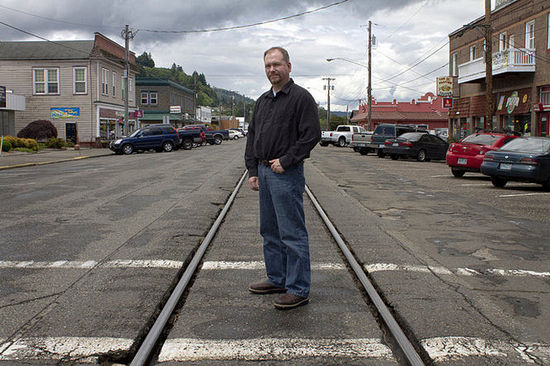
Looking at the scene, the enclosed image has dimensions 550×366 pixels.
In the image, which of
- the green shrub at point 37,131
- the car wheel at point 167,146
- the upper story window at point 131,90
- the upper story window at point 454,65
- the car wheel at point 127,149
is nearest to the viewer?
the car wheel at point 127,149

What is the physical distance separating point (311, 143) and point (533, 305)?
238 cm

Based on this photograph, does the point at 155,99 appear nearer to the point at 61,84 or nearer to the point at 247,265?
the point at 61,84

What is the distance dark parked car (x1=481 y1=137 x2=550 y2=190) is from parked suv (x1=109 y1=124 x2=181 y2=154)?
23654 millimetres

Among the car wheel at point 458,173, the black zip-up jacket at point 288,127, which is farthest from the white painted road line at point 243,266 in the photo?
the car wheel at point 458,173

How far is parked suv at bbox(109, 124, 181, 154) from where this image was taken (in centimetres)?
3328

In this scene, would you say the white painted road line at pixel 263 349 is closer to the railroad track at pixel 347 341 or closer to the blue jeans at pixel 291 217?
the railroad track at pixel 347 341

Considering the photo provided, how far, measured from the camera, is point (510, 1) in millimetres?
30297

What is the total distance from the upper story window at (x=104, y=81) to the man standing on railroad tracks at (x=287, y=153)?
131ft

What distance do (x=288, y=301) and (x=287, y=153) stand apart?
3.88 ft

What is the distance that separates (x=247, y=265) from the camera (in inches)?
232

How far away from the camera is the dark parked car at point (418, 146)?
26.6 metres

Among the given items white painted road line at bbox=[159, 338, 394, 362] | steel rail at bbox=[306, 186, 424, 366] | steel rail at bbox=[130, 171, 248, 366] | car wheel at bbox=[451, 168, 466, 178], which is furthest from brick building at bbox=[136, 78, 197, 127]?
white painted road line at bbox=[159, 338, 394, 362]

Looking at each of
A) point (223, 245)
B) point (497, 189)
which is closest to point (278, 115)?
point (223, 245)

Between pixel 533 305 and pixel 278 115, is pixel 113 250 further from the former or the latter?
pixel 533 305
